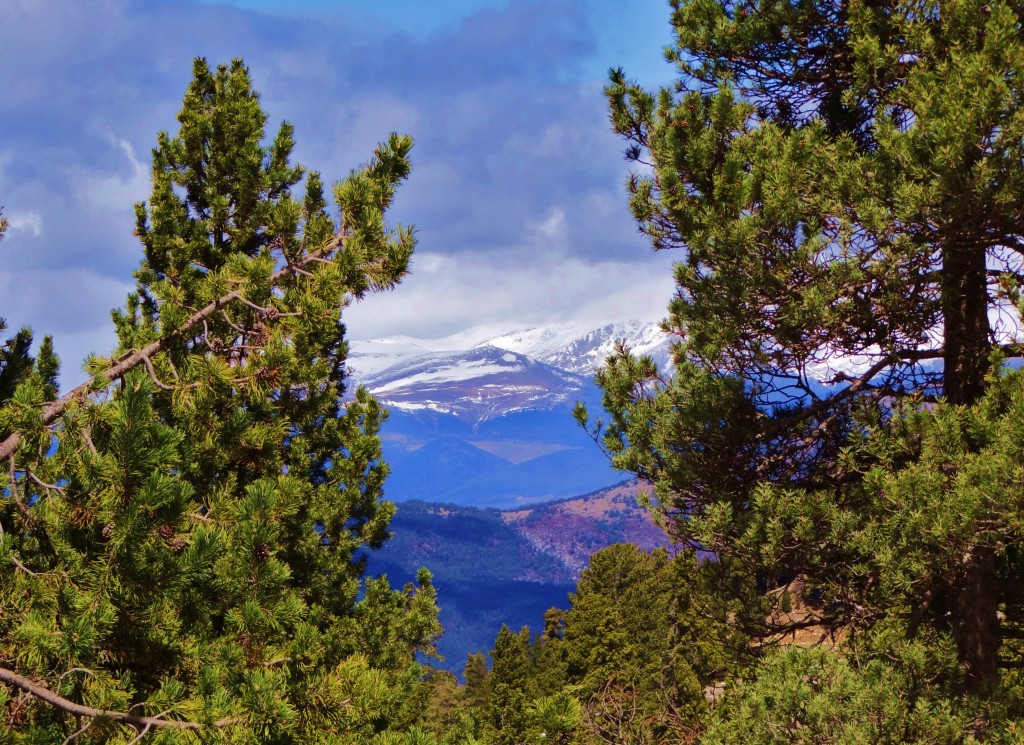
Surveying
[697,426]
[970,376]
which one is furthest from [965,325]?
[697,426]

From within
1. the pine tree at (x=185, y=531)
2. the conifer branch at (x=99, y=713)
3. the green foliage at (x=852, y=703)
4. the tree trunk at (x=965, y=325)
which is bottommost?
the green foliage at (x=852, y=703)

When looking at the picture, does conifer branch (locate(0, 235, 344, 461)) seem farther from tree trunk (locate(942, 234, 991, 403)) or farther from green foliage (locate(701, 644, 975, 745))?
tree trunk (locate(942, 234, 991, 403))

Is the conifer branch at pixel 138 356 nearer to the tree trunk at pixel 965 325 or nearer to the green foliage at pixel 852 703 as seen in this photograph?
the green foliage at pixel 852 703

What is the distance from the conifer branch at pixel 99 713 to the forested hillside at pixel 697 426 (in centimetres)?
2

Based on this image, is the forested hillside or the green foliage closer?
the forested hillside

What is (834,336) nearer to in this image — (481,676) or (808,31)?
(808,31)

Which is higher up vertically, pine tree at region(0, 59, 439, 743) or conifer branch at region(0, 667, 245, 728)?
pine tree at region(0, 59, 439, 743)

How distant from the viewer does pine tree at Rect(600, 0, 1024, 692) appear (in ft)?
18.5

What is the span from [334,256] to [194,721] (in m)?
2.82

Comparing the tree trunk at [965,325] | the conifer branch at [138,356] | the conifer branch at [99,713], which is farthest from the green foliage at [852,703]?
the conifer branch at [138,356]

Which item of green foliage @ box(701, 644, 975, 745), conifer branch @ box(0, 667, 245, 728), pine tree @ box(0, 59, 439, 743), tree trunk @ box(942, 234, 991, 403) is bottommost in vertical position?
green foliage @ box(701, 644, 975, 745)

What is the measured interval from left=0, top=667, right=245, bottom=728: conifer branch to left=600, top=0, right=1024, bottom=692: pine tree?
4979 mm

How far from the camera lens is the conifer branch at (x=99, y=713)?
3312 millimetres

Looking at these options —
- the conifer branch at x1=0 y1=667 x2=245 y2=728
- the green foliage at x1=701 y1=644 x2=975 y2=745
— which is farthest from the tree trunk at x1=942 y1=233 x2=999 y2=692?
the conifer branch at x1=0 y1=667 x2=245 y2=728
